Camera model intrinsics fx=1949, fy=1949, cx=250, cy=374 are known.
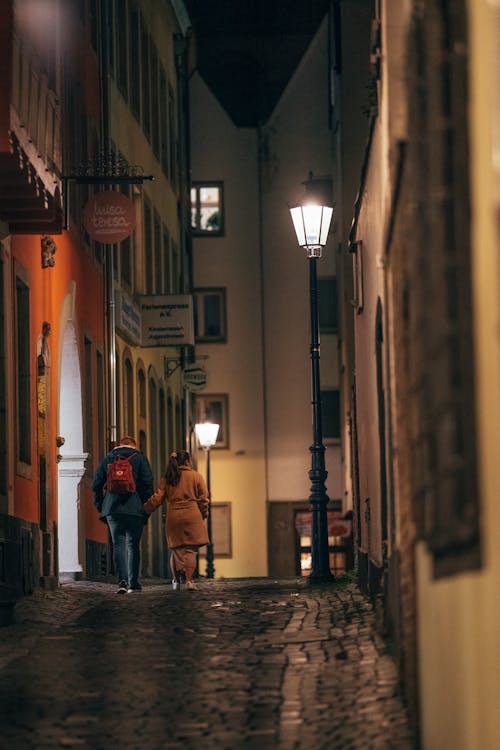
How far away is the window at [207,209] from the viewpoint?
52281 millimetres

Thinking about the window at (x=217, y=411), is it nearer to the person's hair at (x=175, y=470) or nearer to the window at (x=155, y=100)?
the window at (x=155, y=100)

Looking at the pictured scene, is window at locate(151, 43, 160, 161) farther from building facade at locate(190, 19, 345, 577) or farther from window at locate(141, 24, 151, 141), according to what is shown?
building facade at locate(190, 19, 345, 577)

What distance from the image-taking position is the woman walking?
70.2 feet

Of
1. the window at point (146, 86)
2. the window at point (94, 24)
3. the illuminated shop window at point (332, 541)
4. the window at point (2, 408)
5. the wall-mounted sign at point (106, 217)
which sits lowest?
the illuminated shop window at point (332, 541)

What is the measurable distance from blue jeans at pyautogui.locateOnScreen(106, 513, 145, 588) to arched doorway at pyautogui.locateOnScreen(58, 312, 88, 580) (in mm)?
3737

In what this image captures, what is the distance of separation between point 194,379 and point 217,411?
389 inches

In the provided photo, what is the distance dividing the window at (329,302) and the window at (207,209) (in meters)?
3.20

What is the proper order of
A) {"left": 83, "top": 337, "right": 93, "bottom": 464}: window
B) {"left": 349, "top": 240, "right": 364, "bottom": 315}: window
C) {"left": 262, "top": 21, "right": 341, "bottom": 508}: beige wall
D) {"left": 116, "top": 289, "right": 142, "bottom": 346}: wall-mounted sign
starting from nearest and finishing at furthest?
{"left": 349, "top": 240, "right": 364, "bottom": 315}: window
{"left": 83, "top": 337, "right": 93, "bottom": 464}: window
{"left": 116, "top": 289, "right": 142, "bottom": 346}: wall-mounted sign
{"left": 262, "top": 21, "right": 341, "bottom": 508}: beige wall

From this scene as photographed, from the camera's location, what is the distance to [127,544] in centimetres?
2139

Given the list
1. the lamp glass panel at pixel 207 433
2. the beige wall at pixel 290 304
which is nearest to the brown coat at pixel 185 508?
the lamp glass panel at pixel 207 433

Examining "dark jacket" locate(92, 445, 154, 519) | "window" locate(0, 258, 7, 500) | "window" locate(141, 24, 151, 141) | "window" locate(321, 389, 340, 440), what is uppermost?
"window" locate(141, 24, 151, 141)

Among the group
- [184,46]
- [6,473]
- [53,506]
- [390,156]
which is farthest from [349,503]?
[390,156]

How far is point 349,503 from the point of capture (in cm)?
4472

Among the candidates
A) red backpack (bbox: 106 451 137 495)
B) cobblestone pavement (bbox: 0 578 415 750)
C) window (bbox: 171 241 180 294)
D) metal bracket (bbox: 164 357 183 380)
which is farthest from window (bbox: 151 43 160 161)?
cobblestone pavement (bbox: 0 578 415 750)
